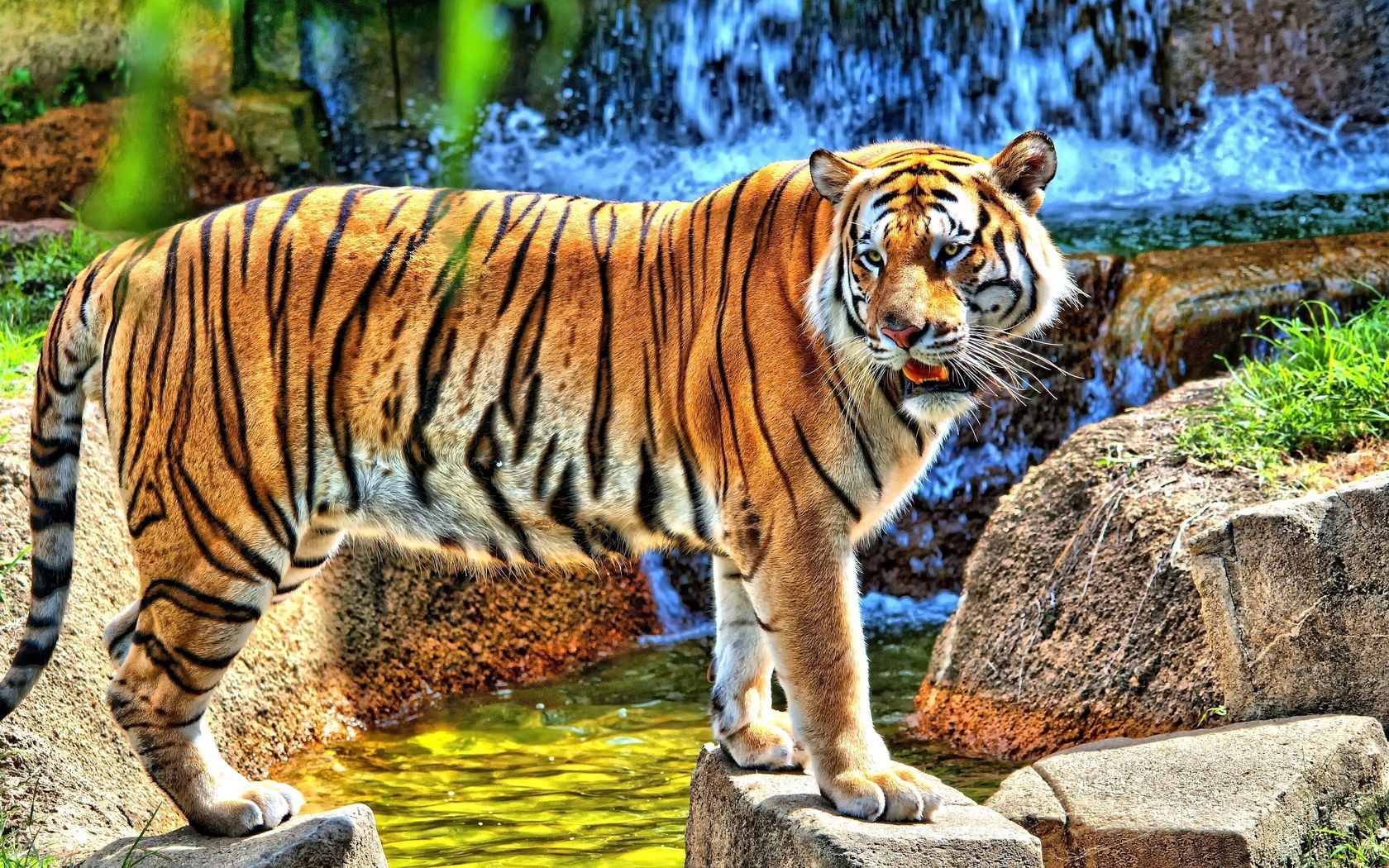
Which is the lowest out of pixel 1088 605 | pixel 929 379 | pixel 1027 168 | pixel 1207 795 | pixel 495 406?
pixel 1088 605

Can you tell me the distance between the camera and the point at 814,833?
2684 millimetres

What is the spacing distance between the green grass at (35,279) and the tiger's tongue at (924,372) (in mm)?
3653

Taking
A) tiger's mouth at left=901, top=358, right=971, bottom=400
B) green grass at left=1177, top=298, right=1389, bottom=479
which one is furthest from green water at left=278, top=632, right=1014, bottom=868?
tiger's mouth at left=901, top=358, right=971, bottom=400

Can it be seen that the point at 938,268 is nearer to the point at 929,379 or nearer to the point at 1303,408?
the point at 929,379

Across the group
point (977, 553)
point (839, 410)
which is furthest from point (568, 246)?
point (977, 553)

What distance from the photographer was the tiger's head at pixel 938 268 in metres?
2.74

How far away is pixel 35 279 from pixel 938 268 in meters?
4.98

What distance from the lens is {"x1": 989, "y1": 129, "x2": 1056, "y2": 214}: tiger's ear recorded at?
9.50 ft

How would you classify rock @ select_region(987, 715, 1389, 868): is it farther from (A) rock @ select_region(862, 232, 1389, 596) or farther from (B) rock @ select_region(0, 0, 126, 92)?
(B) rock @ select_region(0, 0, 126, 92)

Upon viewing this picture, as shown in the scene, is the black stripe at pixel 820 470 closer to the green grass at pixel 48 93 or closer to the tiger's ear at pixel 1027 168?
the tiger's ear at pixel 1027 168

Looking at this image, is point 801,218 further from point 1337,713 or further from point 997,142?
point 997,142

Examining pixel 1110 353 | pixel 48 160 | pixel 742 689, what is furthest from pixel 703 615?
pixel 48 160

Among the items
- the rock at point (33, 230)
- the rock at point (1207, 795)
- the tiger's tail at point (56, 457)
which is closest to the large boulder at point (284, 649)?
the tiger's tail at point (56, 457)

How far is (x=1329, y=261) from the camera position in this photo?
6.34m
